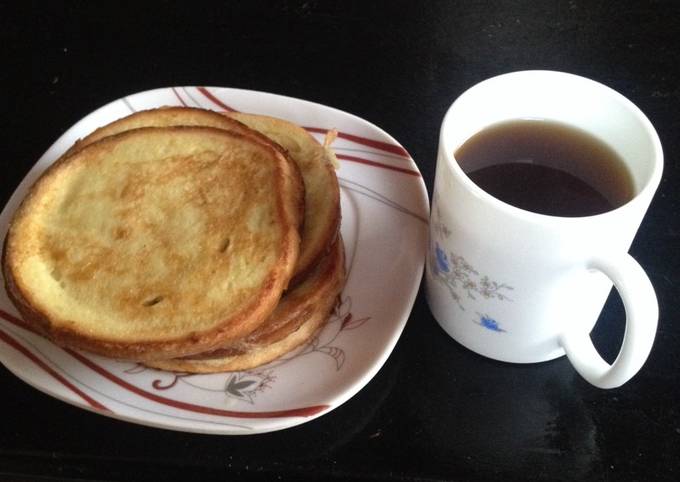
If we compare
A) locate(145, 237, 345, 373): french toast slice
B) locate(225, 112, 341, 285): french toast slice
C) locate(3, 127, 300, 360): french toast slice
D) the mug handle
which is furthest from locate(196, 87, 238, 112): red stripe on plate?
the mug handle

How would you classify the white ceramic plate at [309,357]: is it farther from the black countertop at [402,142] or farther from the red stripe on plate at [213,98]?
the red stripe on plate at [213,98]

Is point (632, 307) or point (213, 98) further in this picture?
point (213, 98)

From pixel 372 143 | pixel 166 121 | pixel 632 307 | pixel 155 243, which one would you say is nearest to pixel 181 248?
pixel 155 243

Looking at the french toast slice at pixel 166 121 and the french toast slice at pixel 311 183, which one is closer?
the french toast slice at pixel 311 183

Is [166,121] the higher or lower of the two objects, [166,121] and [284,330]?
the higher

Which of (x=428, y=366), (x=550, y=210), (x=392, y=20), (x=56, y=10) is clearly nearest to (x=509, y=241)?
(x=550, y=210)

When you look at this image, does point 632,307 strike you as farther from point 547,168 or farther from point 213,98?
point 213,98

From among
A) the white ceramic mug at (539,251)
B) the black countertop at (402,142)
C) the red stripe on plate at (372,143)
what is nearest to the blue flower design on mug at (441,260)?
the white ceramic mug at (539,251)
